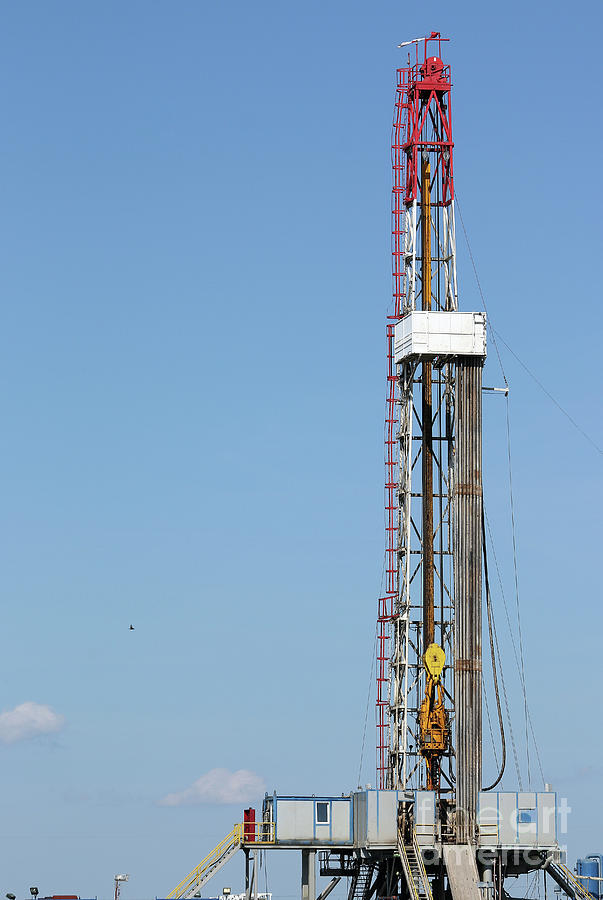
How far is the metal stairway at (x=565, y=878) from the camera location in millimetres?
94750

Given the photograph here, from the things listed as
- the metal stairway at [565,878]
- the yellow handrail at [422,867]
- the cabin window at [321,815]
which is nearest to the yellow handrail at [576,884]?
the metal stairway at [565,878]

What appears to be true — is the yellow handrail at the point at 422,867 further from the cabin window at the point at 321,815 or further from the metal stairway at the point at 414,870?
the cabin window at the point at 321,815

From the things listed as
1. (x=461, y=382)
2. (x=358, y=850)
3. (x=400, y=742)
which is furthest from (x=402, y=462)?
→ (x=358, y=850)

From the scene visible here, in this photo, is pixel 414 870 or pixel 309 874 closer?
pixel 414 870

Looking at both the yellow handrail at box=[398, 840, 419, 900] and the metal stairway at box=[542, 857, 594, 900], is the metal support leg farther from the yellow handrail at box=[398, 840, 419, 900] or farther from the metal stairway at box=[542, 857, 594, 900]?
the metal stairway at box=[542, 857, 594, 900]

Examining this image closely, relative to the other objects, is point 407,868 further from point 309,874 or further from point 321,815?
point 309,874

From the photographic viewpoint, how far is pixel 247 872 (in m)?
96.9

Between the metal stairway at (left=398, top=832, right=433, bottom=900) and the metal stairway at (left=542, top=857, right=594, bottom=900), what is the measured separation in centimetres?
640

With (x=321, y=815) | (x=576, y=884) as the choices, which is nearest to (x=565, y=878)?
(x=576, y=884)

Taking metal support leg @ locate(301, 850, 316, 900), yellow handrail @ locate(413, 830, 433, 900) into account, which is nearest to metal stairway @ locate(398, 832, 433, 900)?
yellow handrail @ locate(413, 830, 433, 900)

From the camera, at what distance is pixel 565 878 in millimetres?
95812

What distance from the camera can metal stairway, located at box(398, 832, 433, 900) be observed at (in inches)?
3664

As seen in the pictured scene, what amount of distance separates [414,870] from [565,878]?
7512 mm

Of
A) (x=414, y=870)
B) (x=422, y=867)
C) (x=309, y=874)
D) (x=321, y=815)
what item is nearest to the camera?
(x=422, y=867)
